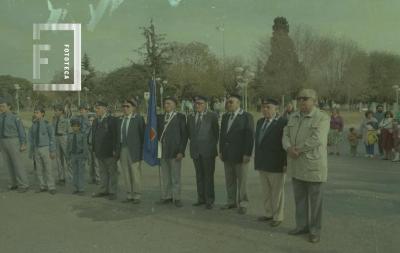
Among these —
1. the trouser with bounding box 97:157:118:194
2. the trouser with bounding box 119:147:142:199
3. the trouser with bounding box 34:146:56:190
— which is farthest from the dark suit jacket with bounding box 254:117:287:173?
the trouser with bounding box 34:146:56:190

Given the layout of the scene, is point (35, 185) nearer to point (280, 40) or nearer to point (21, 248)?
point (21, 248)

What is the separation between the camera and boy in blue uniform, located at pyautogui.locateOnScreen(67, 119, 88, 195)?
32.8 ft

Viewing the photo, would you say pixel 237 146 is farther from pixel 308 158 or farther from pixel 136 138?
pixel 136 138

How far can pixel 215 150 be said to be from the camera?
334 inches

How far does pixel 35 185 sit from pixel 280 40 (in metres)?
48.0

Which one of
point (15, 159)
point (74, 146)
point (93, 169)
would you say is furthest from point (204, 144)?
point (15, 159)

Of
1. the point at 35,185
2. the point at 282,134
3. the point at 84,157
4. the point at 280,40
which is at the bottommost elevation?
the point at 35,185

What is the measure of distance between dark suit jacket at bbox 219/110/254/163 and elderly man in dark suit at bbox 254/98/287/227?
0.59 metres

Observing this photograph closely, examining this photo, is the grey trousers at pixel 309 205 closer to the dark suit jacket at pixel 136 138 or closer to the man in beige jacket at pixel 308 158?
the man in beige jacket at pixel 308 158

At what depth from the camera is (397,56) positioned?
255 feet

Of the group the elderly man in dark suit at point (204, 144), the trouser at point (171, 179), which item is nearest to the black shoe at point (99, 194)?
the trouser at point (171, 179)

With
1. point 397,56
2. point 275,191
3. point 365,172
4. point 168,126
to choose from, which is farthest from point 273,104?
point 397,56

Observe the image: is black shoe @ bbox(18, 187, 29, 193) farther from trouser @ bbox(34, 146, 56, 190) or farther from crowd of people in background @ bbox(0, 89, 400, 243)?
trouser @ bbox(34, 146, 56, 190)

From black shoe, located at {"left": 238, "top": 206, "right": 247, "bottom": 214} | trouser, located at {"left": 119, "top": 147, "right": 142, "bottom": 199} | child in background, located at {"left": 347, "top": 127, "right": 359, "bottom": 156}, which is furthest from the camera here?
child in background, located at {"left": 347, "top": 127, "right": 359, "bottom": 156}
